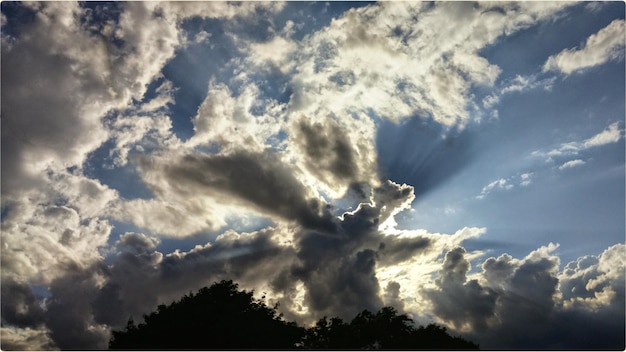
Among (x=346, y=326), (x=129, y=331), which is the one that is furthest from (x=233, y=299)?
(x=346, y=326)

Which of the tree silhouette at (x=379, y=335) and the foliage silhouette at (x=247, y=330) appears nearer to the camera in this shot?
the foliage silhouette at (x=247, y=330)

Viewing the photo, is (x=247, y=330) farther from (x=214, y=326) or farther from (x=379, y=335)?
(x=379, y=335)

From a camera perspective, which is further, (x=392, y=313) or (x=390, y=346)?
(x=392, y=313)

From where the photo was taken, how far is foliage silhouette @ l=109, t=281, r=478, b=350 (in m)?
39.0

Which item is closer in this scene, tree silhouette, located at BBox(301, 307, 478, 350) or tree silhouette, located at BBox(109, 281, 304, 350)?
tree silhouette, located at BBox(109, 281, 304, 350)

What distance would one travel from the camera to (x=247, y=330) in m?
42.1

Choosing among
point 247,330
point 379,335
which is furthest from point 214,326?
point 379,335

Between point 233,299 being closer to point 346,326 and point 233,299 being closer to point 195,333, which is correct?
point 195,333

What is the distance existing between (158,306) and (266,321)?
13.6m

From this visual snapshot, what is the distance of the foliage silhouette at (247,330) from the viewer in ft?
128

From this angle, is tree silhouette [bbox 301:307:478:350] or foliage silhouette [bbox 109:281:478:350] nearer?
foliage silhouette [bbox 109:281:478:350]

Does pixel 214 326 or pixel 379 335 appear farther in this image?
pixel 379 335

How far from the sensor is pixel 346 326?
165 ft

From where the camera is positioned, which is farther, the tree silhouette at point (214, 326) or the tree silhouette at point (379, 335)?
the tree silhouette at point (379, 335)
